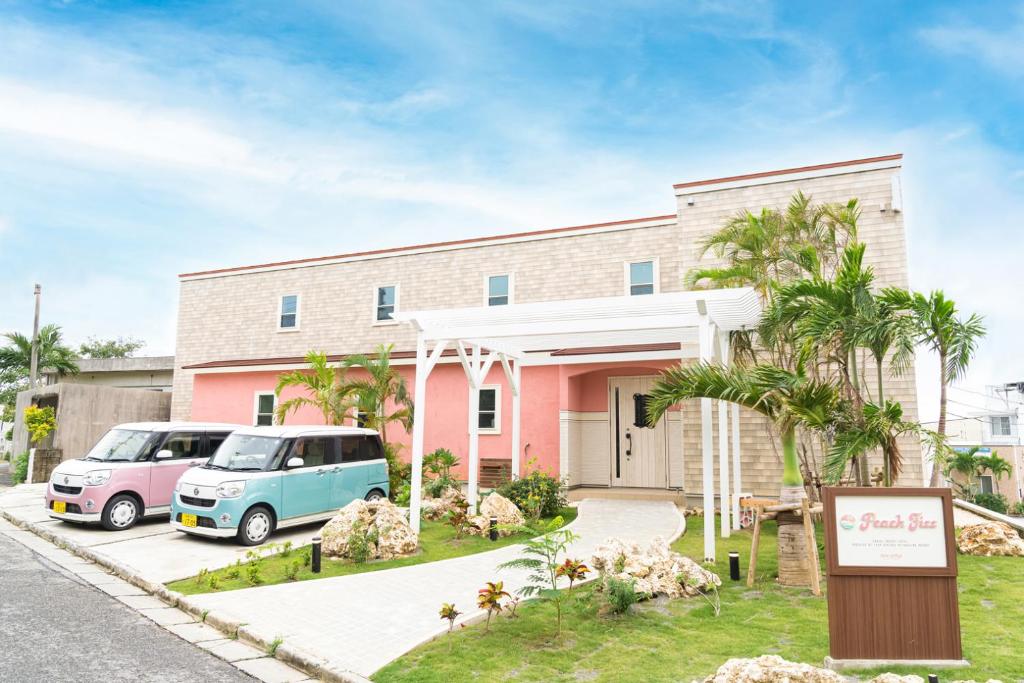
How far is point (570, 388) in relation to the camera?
1588 cm

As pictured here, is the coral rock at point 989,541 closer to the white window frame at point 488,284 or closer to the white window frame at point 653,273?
the white window frame at point 653,273

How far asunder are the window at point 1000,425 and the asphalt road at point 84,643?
53.4 meters

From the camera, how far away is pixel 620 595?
6148 millimetres

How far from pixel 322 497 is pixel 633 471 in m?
7.94

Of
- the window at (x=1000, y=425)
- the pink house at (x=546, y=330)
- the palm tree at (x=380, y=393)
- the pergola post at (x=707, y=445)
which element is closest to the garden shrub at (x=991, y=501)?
the window at (x=1000, y=425)

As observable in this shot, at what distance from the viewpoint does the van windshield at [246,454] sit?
34.8 ft

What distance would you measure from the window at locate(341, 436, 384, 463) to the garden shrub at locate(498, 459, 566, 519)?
2.51m

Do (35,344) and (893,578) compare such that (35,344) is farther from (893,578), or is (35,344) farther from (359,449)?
(893,578)

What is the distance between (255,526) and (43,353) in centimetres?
2478

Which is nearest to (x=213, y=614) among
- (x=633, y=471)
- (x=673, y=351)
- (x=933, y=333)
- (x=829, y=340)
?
(x=829, y=340)

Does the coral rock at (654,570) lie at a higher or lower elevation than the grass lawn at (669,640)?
higher

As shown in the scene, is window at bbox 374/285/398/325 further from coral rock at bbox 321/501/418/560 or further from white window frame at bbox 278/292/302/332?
coral rock at bbox 321/501/418/560

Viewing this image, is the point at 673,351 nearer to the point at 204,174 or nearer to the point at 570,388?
the point at 570,388

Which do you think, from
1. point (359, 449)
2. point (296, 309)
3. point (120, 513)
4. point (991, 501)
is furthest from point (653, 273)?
point (991, 501)
